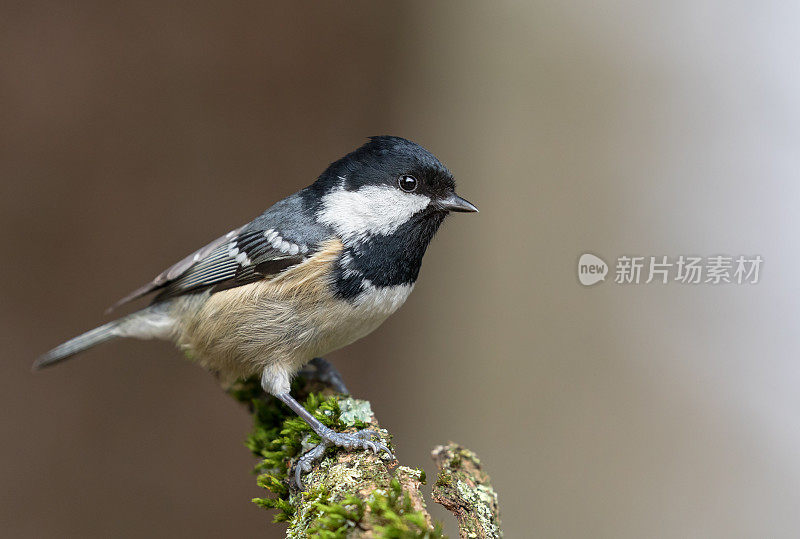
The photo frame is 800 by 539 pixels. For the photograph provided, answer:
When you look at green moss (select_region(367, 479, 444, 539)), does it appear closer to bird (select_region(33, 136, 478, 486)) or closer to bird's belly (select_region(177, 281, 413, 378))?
bird (select_region(33, 136, 478, 486))

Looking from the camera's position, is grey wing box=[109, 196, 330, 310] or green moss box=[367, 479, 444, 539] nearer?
green moss box=[367, 479, 444, 539]

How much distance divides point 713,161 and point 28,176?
297 centimetres

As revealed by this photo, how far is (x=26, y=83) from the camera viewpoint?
101 inches

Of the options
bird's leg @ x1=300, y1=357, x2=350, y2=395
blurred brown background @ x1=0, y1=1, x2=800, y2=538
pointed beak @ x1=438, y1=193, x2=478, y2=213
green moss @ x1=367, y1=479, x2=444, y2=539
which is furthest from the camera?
blurred brown background @ x1=0, y1=1, x2=800, y2=538

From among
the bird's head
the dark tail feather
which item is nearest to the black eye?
the bird's head

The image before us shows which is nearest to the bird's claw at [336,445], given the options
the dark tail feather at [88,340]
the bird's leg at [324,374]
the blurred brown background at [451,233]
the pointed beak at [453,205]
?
the bird's leg at [324,374]

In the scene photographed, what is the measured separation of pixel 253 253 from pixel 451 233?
2020 mm

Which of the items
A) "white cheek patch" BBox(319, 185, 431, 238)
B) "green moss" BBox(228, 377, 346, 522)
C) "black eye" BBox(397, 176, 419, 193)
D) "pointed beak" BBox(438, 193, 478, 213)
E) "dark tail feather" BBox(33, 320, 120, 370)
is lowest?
"green moss" BBox(228, 377, 346, 522)

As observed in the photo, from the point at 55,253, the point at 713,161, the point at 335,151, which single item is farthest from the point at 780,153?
the point at 55,253

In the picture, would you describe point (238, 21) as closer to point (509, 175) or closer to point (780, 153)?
point (509, 175)

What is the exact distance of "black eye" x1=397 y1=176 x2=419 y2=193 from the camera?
165cm

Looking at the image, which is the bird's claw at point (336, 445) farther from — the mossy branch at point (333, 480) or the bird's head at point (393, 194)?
the bird's head at point (393, 194)
